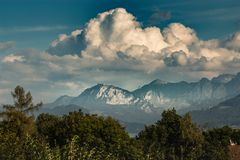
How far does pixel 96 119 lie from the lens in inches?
5069

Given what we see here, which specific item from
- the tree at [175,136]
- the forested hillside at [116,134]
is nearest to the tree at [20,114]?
Answer: the forested hillside at [116,134]

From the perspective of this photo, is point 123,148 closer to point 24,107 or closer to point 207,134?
point 24,107

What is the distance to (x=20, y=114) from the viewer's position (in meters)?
112

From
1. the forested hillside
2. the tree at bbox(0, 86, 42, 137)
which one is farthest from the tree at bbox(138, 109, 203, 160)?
the tree at bbox(0, 86, 42, 137)

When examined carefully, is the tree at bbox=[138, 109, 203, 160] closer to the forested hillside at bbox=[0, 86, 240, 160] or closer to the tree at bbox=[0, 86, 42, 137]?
the forested hillside at bbox=[0, 86, 240, 160]

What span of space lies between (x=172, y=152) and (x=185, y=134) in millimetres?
9932

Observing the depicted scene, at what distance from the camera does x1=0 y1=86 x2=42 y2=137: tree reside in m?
111

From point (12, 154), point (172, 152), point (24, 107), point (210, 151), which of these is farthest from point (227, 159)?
point (12, 154)

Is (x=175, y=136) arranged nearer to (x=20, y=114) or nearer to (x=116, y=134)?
(x=116, y=134)

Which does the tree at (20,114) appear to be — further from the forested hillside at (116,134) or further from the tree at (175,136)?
the tree at (175,136)

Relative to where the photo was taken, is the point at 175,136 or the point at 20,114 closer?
the point at 20,114

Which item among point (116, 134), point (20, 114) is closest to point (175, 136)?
point (116, 134)

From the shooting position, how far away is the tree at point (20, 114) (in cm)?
11132

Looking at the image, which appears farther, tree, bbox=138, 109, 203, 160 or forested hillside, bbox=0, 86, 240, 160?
tree, bbox=138, 109, 203, 160
